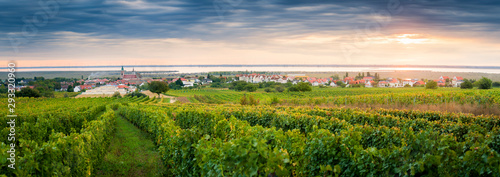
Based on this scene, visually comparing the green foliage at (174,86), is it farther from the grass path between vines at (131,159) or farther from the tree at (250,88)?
the grass path between vines at (131,159)

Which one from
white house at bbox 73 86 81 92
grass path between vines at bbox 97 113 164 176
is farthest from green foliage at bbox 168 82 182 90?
grass path between vines at bbox 97 113 164 176

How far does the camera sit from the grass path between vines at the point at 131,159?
33.1 feet

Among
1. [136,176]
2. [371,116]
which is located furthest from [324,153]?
[371,116]

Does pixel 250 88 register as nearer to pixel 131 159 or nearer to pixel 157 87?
pixel 157 87

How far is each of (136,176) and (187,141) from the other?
12.1ft

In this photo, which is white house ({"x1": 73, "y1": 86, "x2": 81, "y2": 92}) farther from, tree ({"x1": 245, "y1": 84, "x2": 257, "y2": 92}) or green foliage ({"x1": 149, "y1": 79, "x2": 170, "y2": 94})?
tree ({"x1": 245, "y1": 84, "x2": 257, "y2": 92})

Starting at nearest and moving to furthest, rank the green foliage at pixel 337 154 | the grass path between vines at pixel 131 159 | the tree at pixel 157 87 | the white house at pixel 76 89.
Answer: the green foliage at pixel 337 154
the grass path between vines at pixel 131 159
the tree at pixel 157 87
the white house at pixel 76 89

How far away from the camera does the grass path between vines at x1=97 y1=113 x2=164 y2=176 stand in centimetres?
1009

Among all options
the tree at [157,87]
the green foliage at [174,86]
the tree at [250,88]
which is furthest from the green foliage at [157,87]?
the green foliage at [174,86]

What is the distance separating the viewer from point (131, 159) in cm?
1189

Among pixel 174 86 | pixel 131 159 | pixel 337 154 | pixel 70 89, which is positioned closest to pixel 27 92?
pixel 70 89

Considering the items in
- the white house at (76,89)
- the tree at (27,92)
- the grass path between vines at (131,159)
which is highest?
the grass path between vines at (131,159)

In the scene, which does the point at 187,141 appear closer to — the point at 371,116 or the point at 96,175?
the point at 96,175

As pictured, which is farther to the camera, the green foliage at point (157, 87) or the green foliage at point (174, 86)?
the green foliage at point (174, 86)
